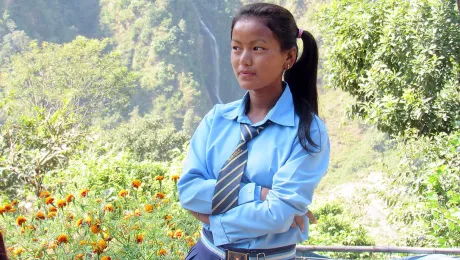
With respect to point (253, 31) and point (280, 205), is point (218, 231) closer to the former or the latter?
point (280, 205)

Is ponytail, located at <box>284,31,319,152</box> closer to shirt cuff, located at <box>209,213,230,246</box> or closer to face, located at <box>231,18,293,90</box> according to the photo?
face, located at <box>231,18,293,90</box>

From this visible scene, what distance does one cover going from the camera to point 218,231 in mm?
1162

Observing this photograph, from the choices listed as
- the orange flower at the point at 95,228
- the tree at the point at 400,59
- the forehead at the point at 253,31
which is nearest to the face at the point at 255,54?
the forehead at the point at 253,31

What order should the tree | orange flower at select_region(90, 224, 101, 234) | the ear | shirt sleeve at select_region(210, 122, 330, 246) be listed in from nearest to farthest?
shirt sleeve at select_region(210, 122, 330, 246), the ear, orange flower at select_region(90, 224, 101, 234), the tree

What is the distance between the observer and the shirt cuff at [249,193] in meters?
1.15

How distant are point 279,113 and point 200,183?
0.22 meters

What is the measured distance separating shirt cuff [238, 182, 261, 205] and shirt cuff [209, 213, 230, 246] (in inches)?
2.2

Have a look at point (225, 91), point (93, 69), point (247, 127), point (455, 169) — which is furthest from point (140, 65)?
point (247, 127)

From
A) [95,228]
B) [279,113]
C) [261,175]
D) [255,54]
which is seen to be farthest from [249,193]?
[95,228]

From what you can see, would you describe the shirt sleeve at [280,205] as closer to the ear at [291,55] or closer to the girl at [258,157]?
the girl at [258,157]

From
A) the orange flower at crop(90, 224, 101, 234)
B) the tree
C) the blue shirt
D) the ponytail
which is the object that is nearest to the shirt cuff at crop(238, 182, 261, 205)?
the blue shirt

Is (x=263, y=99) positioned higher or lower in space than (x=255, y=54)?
lower

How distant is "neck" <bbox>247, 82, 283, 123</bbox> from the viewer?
1.27 m

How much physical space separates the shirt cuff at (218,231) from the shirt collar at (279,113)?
214 mm
